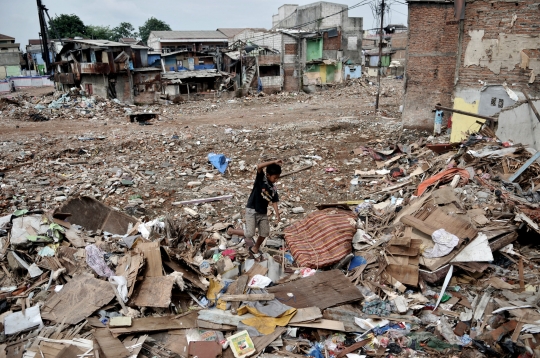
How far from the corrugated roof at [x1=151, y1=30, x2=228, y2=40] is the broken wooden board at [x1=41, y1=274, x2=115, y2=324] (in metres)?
44.6

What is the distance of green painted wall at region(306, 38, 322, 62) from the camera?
3319 centimetres

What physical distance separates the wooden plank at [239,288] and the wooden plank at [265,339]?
48 centimetres

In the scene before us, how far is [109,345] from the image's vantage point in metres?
3.49

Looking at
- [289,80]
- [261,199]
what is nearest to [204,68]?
[289,80]

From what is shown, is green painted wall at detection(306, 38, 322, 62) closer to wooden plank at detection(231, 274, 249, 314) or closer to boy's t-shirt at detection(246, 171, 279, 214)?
boy's t-shirt at detection(246, 171, 279, 214)

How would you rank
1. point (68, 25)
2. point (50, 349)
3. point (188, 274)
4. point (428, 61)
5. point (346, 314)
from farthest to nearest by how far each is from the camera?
point (68, 25)
point (428, 61)
point (188, 274)
point (346, 314)
point (50, 349)

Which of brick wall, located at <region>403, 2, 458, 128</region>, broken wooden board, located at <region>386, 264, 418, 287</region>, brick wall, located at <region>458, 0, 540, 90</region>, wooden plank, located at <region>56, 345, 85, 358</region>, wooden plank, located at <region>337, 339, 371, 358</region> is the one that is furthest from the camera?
brick wall, located at <region>403, 2, 458, 128</region>

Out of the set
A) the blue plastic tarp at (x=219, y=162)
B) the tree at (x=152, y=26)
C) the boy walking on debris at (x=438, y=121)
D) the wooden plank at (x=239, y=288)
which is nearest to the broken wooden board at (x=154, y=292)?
the wooden plank at (x=239, y=288)

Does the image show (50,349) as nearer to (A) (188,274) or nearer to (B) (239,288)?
(A) (188,274)

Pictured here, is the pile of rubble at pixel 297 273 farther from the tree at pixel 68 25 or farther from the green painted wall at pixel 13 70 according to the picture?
the tree at pixel 68 25

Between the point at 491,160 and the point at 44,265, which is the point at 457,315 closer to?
the point at 491,160

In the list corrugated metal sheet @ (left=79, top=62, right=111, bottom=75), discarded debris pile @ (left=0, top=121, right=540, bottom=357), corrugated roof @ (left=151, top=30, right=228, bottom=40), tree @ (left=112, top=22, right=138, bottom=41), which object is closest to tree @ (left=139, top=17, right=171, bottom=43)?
tree @ (left=112, top=22, right=138, bottom=41)

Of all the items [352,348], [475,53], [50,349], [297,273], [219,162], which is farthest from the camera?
[475,53]

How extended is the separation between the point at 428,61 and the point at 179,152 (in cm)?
994
